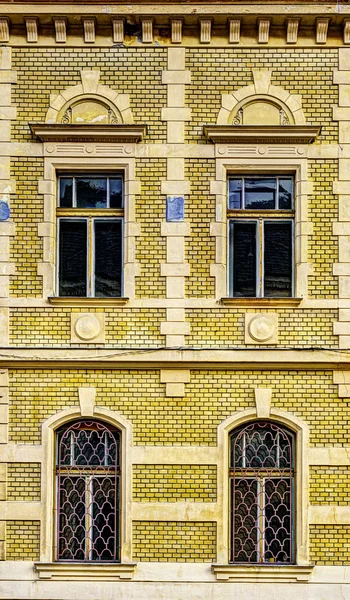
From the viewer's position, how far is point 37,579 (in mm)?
13859

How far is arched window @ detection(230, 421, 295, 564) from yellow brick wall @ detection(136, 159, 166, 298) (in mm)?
2189

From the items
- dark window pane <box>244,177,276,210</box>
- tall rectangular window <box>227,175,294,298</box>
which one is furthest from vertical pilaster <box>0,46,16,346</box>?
dark window pane <box>244,177,276,210</box>

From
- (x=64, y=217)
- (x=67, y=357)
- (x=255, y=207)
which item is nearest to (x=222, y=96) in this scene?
(x=255, y=207)

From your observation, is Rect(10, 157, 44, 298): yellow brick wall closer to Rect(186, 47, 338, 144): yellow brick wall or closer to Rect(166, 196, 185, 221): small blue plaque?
Rect(166, 196, 185, 221): small blue plaque

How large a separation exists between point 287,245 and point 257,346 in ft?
4.64

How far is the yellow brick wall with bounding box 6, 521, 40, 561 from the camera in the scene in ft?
45.6

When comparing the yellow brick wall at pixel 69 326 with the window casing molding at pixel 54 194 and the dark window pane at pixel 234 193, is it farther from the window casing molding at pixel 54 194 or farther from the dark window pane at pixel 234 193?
the dark window pane at pixel 234 193

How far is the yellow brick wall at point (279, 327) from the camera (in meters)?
14.2

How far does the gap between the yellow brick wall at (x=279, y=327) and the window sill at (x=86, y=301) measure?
0.89 metres

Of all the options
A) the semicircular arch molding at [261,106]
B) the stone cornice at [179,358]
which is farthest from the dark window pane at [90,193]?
the stone cornice at [179,358]

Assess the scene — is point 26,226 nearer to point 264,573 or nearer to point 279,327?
point 279,327

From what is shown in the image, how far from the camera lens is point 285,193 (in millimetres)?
14562

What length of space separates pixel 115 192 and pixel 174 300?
1.65m

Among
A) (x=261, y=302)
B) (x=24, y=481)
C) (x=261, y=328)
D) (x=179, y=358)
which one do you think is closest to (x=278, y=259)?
(x=261, y=302)
